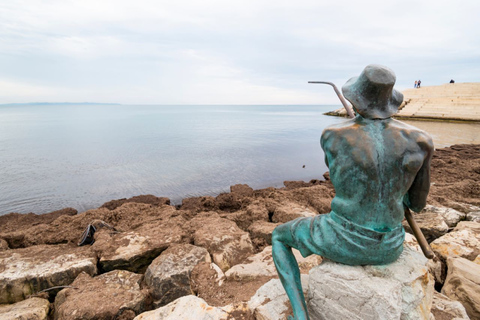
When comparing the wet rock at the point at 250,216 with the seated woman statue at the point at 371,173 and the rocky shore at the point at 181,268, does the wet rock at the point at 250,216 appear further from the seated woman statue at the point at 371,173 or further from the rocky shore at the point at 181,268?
the seated woman statue at the point at 371,173

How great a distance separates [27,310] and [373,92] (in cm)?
441

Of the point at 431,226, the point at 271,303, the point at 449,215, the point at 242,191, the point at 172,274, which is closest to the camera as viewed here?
the point at 271,303

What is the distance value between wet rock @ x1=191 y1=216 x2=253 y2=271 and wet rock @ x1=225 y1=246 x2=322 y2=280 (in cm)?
25

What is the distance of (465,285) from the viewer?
3170 millimetres

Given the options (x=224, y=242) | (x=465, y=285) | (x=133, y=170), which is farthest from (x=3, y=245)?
(x=133, y=170)

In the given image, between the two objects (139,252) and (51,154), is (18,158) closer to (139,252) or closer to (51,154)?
(51,154)

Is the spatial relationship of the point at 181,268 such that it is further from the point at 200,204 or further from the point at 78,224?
the point at 200,204

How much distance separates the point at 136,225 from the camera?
5656 mm

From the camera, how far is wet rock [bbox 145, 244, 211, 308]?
3.55 m

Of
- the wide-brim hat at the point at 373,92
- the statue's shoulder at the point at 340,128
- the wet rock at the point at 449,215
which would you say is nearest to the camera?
the wide-brim hat at the point at 373,92

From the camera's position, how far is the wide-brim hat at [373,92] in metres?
1.99

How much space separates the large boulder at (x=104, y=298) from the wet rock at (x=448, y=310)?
3258 millimetres

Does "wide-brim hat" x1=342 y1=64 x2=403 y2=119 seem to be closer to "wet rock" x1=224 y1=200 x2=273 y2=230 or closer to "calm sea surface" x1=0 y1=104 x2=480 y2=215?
"wet rock" x1=224 y1=200 x2=273 y2=230

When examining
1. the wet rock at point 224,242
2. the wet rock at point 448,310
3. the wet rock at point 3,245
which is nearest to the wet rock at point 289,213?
the wet rock at point 224,242
